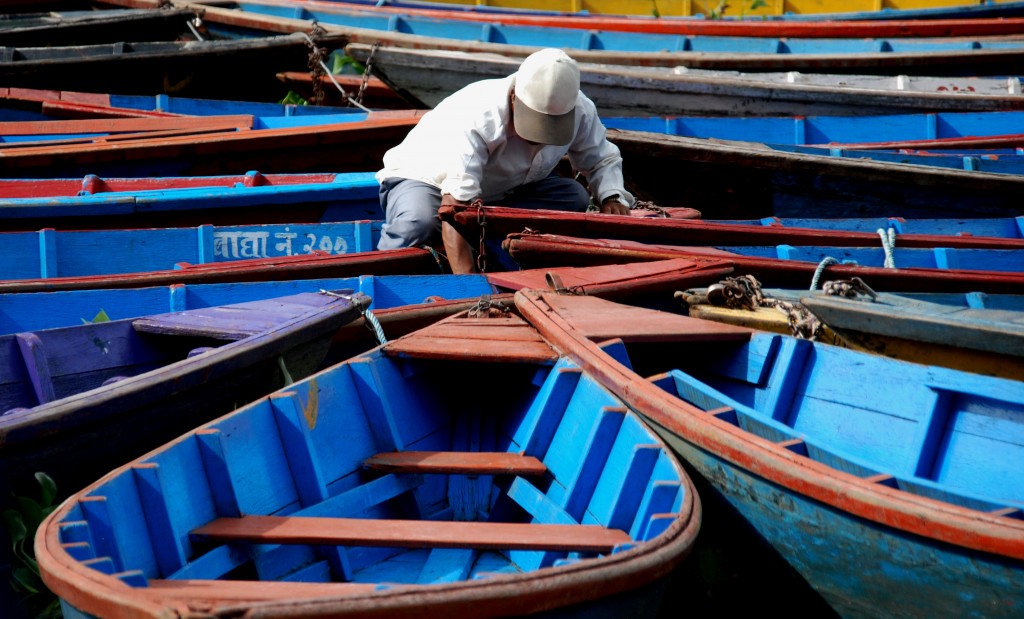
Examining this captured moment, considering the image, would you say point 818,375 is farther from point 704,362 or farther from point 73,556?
point 73,556

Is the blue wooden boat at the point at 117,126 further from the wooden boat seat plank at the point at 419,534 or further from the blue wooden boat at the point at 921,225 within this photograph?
the wooden boat seat plank at the point at 419,534

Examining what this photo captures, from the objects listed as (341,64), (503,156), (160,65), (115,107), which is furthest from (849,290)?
(160,65)

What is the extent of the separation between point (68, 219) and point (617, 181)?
296 cm

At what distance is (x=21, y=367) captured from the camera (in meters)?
3.81

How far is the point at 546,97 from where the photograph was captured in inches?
201

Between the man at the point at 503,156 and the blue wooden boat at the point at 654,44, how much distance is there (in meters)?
3.60

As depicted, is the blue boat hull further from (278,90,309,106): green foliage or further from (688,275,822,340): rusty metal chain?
(278,90,309,106): green foliage

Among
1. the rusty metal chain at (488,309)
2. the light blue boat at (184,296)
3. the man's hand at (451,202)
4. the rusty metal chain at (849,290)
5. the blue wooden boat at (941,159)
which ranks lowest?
the light blue boat at (184,296)

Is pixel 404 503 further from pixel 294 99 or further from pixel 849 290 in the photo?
pixel 294 99

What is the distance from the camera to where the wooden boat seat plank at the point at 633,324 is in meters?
3.84

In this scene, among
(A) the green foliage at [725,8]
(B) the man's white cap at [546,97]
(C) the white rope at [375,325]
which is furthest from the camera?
(A) the green foliage at [725,8]

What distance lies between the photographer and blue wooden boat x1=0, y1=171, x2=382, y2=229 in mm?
5910

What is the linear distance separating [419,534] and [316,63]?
6500 mm

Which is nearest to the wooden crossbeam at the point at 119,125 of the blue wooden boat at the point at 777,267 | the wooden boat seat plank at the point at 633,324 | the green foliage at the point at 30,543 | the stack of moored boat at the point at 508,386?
the stack of moored boat at the point at 508,386
